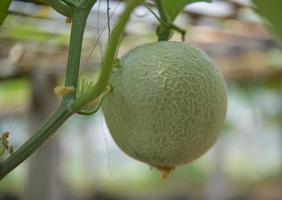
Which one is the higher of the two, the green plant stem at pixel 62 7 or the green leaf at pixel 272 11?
the green leaf at pixel 272 11

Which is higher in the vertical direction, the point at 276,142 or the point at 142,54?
the point at 142,54

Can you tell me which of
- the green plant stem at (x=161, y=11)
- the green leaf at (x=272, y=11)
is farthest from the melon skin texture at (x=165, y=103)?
the green leaf at (x=272, y=11)

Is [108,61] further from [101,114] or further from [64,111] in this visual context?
[101,114]

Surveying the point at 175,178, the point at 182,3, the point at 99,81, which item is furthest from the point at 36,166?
the point at 175,178

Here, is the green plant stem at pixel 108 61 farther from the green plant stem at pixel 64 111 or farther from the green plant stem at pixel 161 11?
the green plant stem at pixel 161 11

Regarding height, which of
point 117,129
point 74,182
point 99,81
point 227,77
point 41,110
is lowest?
point 74,182

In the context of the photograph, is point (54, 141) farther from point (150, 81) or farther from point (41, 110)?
point (150, 81)
